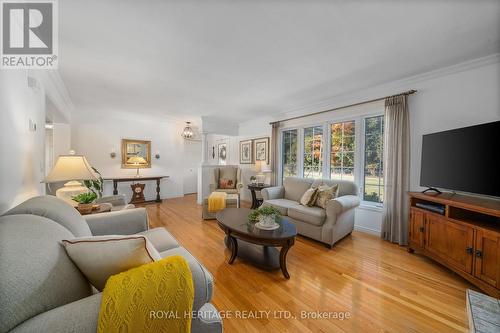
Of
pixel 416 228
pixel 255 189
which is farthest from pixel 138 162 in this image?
pixel 416 228

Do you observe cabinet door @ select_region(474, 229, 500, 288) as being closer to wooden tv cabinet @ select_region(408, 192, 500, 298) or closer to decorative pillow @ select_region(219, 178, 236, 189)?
wooden tv cabinet @ select_region(408, 192, 500, 298)

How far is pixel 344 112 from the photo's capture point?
11.3 ft

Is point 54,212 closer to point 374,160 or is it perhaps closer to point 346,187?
point 346,187

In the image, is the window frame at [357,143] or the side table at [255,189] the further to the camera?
the side table at [255,189]

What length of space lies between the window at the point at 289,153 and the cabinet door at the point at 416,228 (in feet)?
7.42

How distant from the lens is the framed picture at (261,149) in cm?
496

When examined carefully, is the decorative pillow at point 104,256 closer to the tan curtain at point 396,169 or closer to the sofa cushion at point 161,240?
the sofa cushion at point 161,240

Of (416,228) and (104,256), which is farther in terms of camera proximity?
(416,228)

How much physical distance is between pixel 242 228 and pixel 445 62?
3107 millimetres

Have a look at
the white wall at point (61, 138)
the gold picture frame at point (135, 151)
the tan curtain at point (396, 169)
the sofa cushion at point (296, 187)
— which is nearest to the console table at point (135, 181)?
the gold picture frame at point (135, 151)

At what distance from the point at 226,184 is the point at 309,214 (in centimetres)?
256

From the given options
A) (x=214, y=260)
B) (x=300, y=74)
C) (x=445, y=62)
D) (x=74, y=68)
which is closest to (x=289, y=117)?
(x=300, y=74)

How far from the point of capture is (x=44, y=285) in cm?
68

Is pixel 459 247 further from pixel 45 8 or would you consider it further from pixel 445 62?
pixel 45 8
